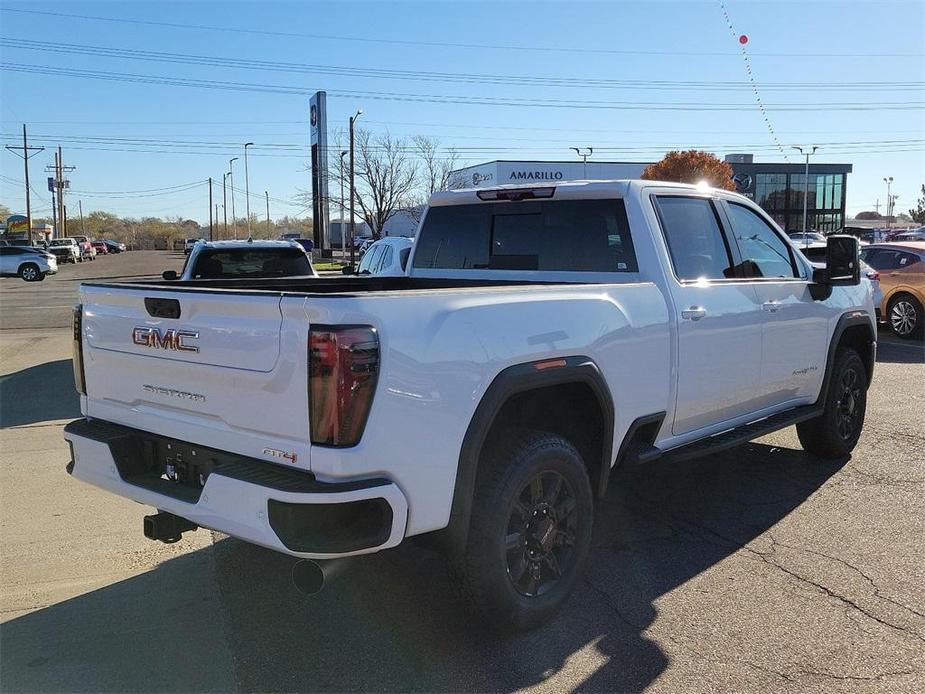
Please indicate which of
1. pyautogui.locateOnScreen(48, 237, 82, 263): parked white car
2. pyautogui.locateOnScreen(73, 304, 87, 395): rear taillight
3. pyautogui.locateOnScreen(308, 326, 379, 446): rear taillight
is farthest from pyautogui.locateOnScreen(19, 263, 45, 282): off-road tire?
pyautogui.locateOnScreen(308, 326, 379, 446): rear taillight

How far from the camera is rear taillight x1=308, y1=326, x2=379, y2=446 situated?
2.73 metres

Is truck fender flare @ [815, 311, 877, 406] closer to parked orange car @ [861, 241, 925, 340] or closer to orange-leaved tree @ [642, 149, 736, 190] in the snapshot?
parked orange car @ [861, 241, 925, 340]

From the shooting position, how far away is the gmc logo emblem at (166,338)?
10.4ft

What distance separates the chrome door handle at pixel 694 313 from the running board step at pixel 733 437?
0.74 metres

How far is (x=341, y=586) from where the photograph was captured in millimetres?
4023

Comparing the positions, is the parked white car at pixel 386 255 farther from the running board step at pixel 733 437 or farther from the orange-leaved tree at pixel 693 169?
the orange-leaved tree at pixel 693 169

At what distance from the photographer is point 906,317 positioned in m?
13.8

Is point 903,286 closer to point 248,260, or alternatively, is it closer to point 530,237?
point 248,260

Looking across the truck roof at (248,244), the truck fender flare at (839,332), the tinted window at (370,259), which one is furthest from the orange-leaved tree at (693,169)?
the truck fender flare at (839,332)

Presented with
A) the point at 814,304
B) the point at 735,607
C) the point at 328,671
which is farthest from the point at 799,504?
the point at 328,671

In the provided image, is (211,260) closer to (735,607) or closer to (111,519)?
(111,519)

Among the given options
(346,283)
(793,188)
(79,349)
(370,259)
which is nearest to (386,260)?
(370,259)

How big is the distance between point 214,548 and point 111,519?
2.81ft

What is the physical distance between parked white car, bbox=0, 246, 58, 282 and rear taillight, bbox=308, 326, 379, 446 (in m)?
40.8
